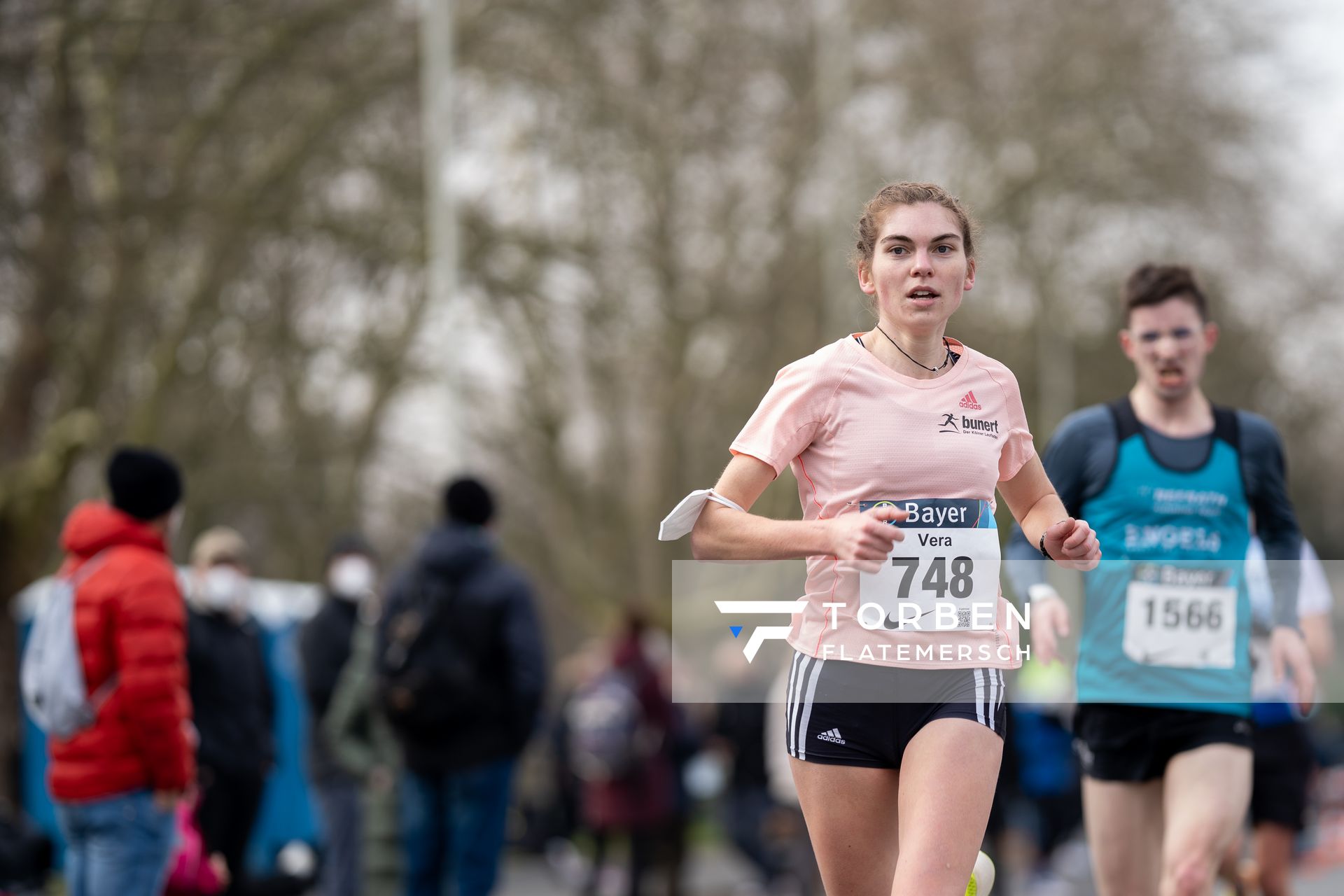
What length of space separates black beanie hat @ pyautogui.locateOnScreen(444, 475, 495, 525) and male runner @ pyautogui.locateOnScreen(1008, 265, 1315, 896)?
3.46 m

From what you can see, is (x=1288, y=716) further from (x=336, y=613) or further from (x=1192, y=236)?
(x=1192, y=236)

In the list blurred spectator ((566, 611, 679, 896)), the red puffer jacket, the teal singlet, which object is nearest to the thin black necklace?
the teal singlet

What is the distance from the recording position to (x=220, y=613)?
9.09 meters

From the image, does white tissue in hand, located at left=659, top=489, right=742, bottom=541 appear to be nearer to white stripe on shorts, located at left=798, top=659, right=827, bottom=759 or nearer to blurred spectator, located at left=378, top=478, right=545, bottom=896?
white stripe on shorts, located at left=798, top=659, right=827, bottom=759

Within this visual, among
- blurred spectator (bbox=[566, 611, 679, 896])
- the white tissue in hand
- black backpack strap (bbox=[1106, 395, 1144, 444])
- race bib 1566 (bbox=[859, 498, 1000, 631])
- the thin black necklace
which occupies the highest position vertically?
the thin black necklace

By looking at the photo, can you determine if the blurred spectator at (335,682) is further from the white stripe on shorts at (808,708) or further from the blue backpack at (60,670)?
the white stripe on shorts at (808,708)

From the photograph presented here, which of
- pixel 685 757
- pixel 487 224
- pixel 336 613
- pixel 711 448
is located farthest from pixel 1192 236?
pixel 336 613

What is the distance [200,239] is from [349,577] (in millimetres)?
7844

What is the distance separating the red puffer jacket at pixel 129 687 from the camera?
648cm

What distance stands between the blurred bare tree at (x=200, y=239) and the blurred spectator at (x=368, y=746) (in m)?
4.60

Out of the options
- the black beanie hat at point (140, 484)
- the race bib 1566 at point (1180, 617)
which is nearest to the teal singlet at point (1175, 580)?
the race bib 1566 at point (1180, 617)

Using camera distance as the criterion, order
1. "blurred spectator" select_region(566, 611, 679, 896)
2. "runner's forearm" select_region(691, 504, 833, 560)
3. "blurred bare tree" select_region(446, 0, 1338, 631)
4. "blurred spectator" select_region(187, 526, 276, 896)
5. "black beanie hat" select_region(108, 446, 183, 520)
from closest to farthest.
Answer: "runner's forearm" select_region(691, 504, 833, 560) < "black beanie hat" select_region(108, 446, 183, 520) < "blurred spectator" select_region(187, 526, 276, 896) < "blurred spectator" select_region(566, 611, 679, 896) < "blurred bare tree" select_region(446, 0, 1338, 631)

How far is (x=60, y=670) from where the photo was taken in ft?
21.4

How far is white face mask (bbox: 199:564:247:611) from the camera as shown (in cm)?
907
